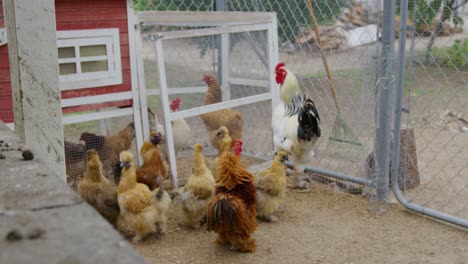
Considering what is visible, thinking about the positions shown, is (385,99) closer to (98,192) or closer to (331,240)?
(331,240)

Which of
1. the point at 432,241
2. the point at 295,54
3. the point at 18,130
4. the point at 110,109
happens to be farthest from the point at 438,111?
the point at 18,130

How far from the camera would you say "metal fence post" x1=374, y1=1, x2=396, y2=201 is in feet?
11.4

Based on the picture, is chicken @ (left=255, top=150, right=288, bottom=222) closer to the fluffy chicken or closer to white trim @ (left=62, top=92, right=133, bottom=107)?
the fluffy chicken

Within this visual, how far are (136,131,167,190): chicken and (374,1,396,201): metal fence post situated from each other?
159 centimetres

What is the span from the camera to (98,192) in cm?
335

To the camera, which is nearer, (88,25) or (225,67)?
(88,25)

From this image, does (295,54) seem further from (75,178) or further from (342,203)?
(75,178)

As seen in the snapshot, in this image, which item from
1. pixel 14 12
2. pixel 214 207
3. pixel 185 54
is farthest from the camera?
pixel 185 54

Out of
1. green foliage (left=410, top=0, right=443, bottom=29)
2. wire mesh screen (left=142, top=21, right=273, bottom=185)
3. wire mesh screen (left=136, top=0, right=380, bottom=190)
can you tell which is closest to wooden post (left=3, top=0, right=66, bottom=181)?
wire mesh screen (left=142, top=21, right=273, bottom=185)

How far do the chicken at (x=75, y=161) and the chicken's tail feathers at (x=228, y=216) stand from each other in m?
1.22

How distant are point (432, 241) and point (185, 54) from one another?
2474 mm

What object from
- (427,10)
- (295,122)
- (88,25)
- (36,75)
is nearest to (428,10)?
(427,10)

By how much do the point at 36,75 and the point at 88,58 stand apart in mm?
1846

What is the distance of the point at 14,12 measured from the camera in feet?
5.63
